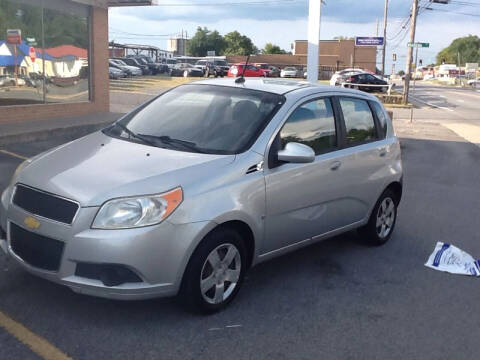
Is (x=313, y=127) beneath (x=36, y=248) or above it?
above

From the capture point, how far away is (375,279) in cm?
503

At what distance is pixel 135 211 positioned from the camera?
11.9 feet

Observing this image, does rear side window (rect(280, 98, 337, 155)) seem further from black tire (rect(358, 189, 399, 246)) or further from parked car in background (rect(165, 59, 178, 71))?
parked car in background (rect(165, 59, 178, 71))

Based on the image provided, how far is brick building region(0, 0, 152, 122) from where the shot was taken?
1280 cm

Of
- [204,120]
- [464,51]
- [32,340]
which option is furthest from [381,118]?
[464,51]

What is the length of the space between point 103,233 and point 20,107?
34.5 feet

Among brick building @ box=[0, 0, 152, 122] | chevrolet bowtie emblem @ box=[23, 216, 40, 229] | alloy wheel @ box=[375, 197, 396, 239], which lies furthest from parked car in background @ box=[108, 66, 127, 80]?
chevrolet bowtie emblem @ box=[23, 216, 40, 229]

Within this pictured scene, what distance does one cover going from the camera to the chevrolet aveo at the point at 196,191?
11.8 feet

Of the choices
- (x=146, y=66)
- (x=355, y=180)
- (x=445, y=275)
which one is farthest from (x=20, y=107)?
(x=146, y=66)

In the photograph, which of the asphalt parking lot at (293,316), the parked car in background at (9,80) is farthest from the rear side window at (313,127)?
the parked car in background at (9,80)

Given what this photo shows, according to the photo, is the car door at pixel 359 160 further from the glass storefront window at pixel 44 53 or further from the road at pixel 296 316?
the glass storefront window at pixel 44 53

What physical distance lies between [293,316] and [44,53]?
1176cm

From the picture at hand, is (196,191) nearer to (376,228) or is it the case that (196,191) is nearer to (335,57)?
(376,228)

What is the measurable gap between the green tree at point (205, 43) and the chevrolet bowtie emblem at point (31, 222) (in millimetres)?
96872
